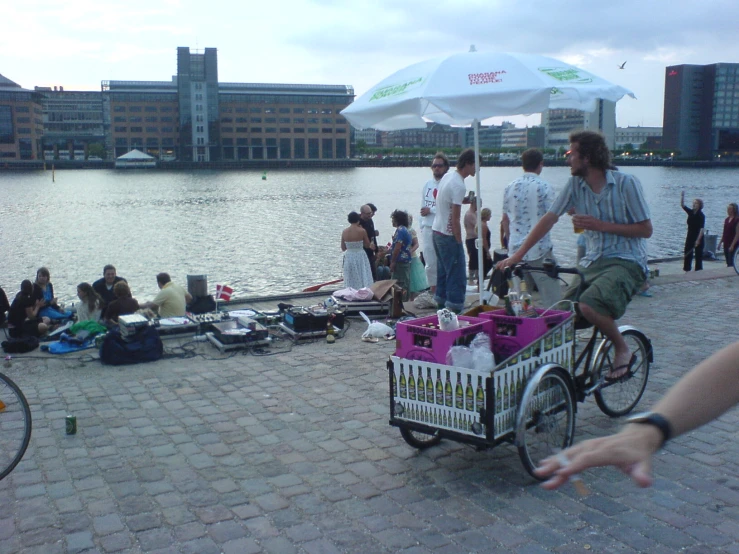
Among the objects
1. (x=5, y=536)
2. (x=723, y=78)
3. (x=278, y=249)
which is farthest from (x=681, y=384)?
(x=723, y=78)

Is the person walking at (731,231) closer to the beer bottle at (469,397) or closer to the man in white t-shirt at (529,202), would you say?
the man in white t-shirt at (529,202)

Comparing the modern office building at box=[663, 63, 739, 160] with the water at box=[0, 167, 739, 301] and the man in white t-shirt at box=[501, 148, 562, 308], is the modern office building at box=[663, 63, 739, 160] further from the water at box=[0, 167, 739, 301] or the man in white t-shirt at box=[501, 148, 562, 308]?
the man in white t-shirt at box=[501, 148, 562, 308]

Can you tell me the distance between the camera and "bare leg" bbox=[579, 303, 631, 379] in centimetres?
512

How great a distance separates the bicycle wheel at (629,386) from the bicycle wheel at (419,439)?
1.37m

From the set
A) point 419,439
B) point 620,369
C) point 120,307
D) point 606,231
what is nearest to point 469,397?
point 419,439

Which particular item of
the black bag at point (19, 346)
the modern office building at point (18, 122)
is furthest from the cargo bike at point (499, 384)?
the modern office building at point (18, 122)

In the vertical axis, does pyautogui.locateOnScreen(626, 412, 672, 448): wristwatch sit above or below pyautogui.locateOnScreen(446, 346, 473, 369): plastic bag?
above

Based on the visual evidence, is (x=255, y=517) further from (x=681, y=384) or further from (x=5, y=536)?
(x=681, y=384)

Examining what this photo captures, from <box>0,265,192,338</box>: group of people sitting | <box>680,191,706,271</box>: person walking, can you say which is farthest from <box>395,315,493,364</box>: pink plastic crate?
<box>680,191,706,271</box>: person walking

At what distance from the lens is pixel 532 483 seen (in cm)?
461

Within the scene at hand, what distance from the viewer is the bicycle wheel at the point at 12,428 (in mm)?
4668

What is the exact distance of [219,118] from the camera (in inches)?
6294

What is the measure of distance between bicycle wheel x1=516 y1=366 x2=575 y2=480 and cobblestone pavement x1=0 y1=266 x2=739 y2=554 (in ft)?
0.76

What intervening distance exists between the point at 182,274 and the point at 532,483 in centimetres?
2090
